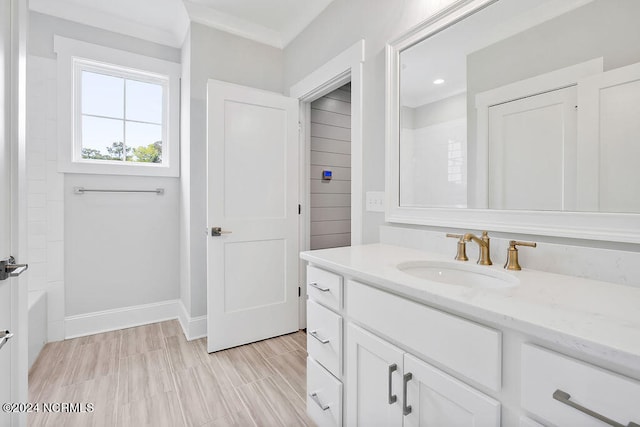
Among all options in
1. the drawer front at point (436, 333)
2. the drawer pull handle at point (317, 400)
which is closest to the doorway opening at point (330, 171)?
the drawer pull handle at point (317, 400)

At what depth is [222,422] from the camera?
1.52m

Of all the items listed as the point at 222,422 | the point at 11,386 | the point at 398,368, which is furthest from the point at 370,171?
the point at 11,386

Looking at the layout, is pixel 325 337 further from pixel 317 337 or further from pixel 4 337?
pixel 4 337

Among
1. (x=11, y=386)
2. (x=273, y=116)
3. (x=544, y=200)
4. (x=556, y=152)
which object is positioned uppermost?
(x=273, y=116)

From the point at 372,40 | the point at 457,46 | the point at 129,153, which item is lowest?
the point at 129,153

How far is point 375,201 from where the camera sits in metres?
1.81

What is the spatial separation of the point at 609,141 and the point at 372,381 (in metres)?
1.08

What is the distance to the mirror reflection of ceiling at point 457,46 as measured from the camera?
1.11 metres

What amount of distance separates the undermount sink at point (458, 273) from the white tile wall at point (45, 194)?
267 cm

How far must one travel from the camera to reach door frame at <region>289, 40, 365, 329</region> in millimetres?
1922

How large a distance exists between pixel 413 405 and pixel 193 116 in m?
2.47

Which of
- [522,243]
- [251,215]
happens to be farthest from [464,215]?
[251,215]

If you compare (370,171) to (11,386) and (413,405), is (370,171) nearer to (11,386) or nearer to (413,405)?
(413,405)

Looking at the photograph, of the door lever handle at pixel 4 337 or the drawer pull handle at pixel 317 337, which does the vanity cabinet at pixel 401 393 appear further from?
the door lever handle at pixel 4 337
